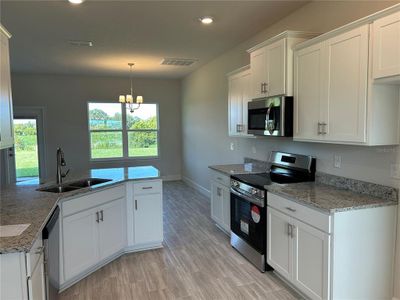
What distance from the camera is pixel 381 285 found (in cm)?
224

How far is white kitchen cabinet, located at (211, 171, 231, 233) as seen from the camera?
12.5 ft

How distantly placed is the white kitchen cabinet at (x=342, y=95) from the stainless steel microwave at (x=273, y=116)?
132 millimetres

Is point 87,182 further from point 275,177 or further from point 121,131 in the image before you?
point 121,131

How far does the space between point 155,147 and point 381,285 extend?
654cm

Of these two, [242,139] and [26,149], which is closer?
[242,139]

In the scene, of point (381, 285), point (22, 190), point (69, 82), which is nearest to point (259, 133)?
point (381, 285)

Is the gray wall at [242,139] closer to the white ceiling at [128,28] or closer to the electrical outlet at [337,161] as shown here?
the electrical outlet at [337,161]

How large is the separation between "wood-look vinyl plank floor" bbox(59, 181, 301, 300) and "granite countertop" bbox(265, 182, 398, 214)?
36.4 inches

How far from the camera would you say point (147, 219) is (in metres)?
3.57

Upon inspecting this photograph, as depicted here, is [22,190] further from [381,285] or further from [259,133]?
[381,285]

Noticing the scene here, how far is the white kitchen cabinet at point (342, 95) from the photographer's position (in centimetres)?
215

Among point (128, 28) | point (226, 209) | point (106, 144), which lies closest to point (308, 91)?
point (226, 209)

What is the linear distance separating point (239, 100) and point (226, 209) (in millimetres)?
1507

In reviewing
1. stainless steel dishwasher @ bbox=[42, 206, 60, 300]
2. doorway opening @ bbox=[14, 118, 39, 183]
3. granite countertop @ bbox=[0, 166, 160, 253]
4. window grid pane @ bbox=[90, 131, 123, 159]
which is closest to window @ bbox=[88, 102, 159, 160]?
window grid pane @ bbox=[90, 131, 123, 159]
